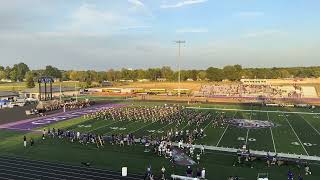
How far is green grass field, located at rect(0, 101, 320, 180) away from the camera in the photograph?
2553cm

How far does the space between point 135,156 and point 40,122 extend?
2251 centimetres

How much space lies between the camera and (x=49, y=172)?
2414cm

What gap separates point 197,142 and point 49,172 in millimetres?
14673

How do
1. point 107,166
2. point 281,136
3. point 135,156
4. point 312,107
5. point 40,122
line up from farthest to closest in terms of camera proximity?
point 312,107 → point 40,122 → point 281,136 → point 135,156 → point 107,166

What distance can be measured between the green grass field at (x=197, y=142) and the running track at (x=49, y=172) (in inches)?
51.9

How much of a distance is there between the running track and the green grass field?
51.9 inches

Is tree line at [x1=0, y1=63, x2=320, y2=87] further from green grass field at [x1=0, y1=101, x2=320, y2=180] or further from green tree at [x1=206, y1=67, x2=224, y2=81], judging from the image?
green grass field at [x1=0, y1=101, x2=320, y2=180]

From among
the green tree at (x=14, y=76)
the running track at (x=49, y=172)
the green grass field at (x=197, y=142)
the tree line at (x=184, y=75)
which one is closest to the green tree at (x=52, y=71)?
the tree line at (x=184, y=75)

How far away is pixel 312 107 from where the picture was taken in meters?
67.7

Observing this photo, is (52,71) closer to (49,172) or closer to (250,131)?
(250,131)

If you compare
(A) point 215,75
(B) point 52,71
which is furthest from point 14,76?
(A) point 215,75

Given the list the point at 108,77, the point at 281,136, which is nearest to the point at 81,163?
the point at 281,136

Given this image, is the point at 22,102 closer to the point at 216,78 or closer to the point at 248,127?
the point at 248,127

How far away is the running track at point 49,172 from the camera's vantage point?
908 inches
